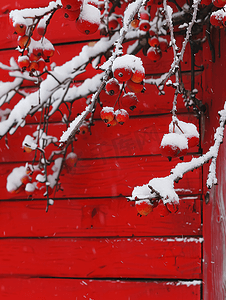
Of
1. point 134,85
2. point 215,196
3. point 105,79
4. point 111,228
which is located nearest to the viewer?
point 105,79

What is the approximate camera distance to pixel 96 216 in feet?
4.93

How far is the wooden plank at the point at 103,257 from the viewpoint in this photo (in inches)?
53.8

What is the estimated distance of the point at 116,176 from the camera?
1.53 metres

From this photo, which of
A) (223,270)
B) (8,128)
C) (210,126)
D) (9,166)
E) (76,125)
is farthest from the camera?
(9,166)

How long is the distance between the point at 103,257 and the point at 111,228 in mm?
147

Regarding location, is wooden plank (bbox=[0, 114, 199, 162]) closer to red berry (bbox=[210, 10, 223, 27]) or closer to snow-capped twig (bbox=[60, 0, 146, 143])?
red berry (bbox=[210, 10, 223, 27])

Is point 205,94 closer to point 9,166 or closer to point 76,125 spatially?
point 76,125

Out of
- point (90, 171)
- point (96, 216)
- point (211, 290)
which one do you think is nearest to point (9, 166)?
point (90, 171)

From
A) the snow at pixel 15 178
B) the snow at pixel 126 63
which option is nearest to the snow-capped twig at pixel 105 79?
the snow at pixel 126 63

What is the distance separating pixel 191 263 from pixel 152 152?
22.2 inches

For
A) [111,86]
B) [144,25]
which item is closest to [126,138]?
[144,25]

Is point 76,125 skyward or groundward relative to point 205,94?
groundward

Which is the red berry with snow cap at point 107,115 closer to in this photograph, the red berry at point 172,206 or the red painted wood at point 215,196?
the red berry at point 172,206

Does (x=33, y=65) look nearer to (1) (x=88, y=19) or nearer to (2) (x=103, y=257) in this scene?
(1) (x=88, y=19)
